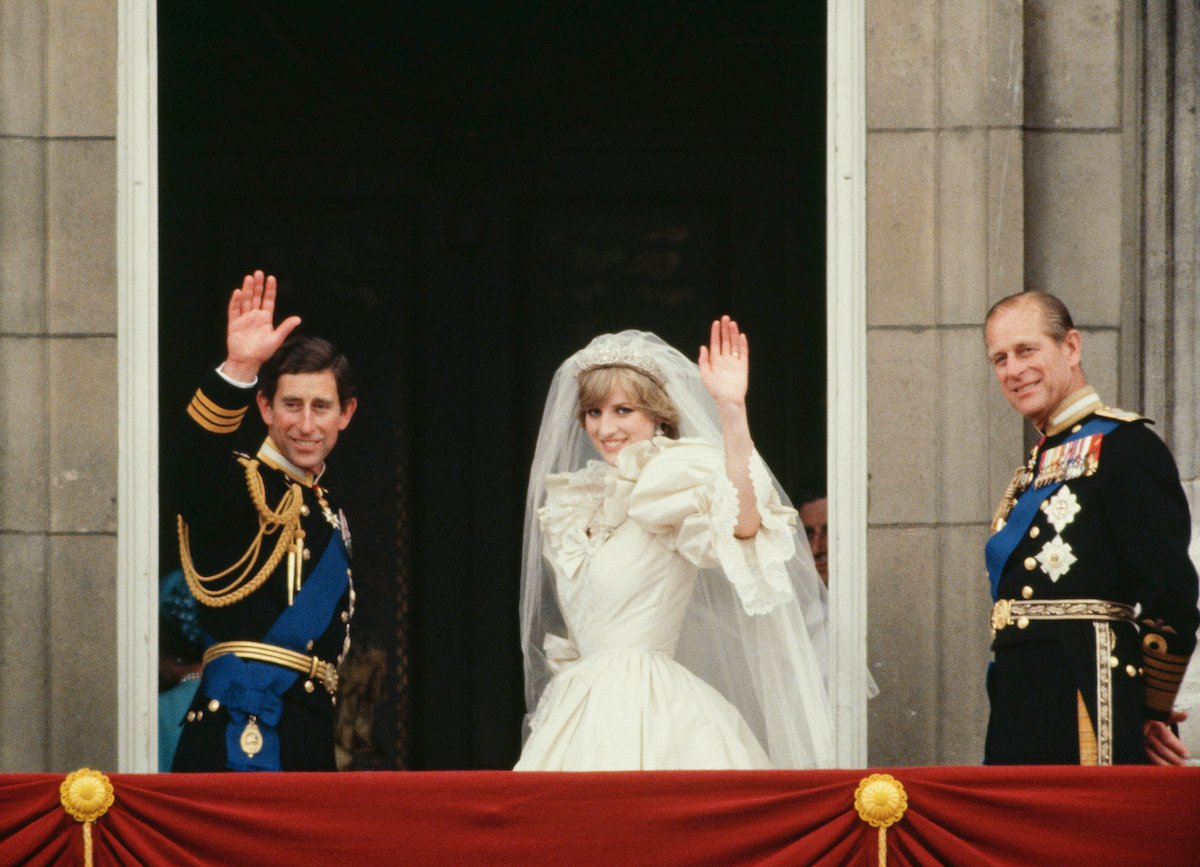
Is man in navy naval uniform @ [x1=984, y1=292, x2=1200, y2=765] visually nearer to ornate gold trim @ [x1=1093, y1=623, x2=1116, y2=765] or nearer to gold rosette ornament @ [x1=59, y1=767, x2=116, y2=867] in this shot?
ornate gold trim @ [x1=1093, y1=623, x2=1116, y2=765]

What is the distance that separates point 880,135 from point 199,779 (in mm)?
3066

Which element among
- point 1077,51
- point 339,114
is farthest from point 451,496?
point 1077,51

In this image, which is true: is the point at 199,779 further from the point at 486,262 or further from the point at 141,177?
the point at 486,262

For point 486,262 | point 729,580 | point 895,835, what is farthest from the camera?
point 486,262

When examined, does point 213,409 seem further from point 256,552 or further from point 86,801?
point 86,801

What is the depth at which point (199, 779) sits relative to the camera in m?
5.53

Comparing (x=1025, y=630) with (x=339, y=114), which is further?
(x=339, y=114)

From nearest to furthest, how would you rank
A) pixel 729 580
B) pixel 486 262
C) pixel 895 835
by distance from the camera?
pixel 895 835
pixel 729 580
pixel 486 262

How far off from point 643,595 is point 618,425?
54cm

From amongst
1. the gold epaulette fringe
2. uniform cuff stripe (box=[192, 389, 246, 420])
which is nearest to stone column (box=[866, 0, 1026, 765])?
the gold epaulette fringe

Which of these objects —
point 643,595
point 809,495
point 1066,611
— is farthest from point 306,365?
point 1066,611

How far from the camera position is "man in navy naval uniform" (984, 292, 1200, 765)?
569 cm

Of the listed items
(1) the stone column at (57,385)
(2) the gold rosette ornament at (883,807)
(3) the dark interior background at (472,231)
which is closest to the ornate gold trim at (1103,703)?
(2) the gold rosette ornament at (883,807)

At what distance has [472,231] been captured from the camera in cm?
841
